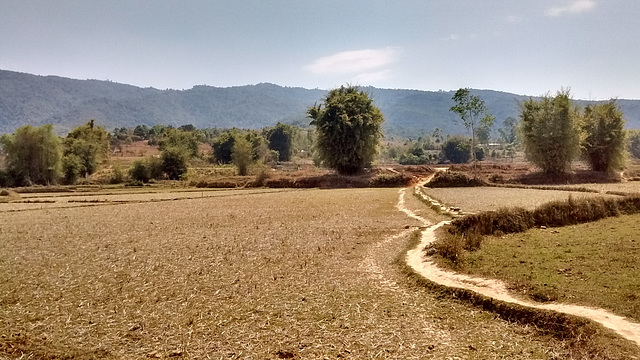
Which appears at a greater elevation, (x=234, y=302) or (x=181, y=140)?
(x=181, y=140)

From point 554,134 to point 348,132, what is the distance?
24.8 metres

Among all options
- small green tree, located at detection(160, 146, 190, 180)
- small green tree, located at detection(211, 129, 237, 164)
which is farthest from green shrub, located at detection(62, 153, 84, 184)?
small green tree, located at detection(211, 129, 237, 164)

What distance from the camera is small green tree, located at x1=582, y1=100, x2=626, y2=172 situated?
5634cm

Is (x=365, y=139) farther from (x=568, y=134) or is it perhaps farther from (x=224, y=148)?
(x=224, y=148)

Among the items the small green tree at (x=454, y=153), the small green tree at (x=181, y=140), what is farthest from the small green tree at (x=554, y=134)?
the small green tree at (x=181, y=140)

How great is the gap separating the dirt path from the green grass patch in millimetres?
359

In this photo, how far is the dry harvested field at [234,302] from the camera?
8891 millimetres

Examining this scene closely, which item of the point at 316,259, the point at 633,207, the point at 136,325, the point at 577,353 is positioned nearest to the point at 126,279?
the point at 136,325

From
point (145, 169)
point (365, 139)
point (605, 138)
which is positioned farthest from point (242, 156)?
point (605, 138)

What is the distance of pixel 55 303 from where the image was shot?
11.7 meters

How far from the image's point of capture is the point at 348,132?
193ft

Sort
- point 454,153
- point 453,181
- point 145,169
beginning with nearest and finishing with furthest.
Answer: point 453,181 < point 145,169 < point 454,153

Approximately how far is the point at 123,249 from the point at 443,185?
123ft

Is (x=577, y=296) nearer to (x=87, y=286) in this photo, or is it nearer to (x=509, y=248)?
(x=509, y=248)
